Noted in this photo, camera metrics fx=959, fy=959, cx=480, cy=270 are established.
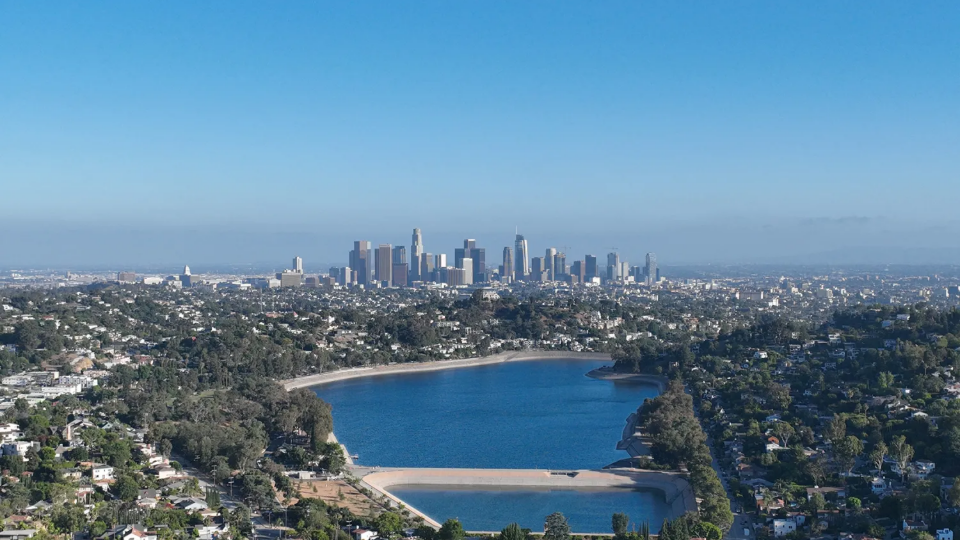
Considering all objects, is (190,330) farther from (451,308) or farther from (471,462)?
(471,462)

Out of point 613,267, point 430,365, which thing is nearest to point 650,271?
point 613,267

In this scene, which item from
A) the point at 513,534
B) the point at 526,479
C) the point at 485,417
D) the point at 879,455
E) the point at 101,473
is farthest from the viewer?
the point at 485,417

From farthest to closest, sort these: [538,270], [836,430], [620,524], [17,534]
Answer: [538,270], [836,430], [620,524], [17,534]

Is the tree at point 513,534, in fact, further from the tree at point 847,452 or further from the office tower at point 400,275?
the office tower at point 400,275

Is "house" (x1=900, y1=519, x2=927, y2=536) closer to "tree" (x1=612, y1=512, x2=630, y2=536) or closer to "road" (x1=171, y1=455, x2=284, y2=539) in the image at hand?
"tree" (x1=612, y1=512, x2=630, y2=536)

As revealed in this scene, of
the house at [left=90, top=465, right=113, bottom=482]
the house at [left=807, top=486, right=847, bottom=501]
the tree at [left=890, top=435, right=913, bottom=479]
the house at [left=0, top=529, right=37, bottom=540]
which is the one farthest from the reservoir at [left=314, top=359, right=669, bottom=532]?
the house at [left=0, top=529, right=37, bottom=540]

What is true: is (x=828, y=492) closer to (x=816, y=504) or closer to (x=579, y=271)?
(x=816, y=504)
